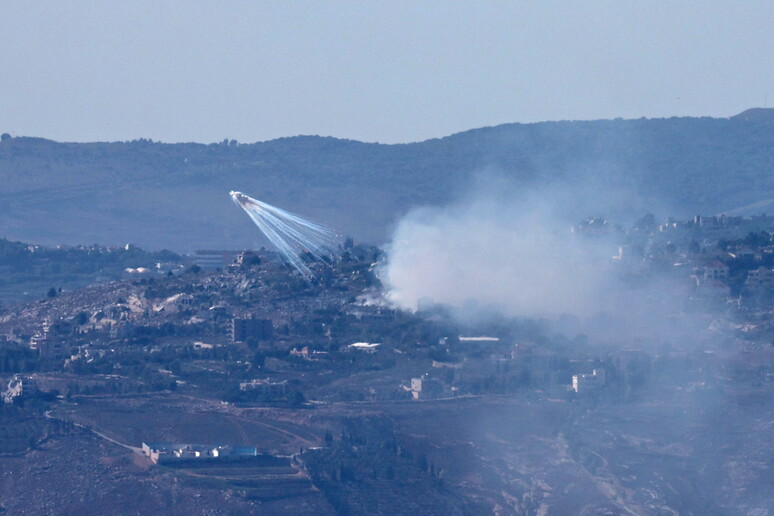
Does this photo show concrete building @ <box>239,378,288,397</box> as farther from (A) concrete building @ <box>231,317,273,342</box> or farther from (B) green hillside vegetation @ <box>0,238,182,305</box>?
(B) green hillside vegetation @ <box>0,238,182,305</box>

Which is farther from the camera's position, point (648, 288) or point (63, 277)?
point (63, 277)

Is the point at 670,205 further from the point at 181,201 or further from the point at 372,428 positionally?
the point at 372,428

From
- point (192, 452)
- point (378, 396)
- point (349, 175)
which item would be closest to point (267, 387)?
point (378, 396)

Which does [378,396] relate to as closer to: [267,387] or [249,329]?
[267,387]

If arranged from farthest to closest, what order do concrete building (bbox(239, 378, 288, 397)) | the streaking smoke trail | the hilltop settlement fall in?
the streaking smoke trail
concrete building (bbox(239, 378, 288, 397))
the hilltop settlement

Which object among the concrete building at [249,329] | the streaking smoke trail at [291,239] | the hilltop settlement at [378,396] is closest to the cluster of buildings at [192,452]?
the hilltop settlement at [378,396]

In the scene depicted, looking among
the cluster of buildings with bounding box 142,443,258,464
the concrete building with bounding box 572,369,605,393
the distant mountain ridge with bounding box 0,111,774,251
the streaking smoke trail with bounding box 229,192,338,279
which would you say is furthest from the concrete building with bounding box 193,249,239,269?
the cluster of buildings with bounding box 142,443,258,464

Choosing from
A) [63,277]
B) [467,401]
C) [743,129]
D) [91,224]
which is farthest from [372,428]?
[743,129]

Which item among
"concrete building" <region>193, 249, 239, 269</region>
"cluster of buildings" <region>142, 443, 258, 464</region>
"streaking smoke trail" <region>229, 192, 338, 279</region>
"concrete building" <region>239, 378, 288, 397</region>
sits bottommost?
"cluster of buildings" <region>142, 443, 258, 464</region>
